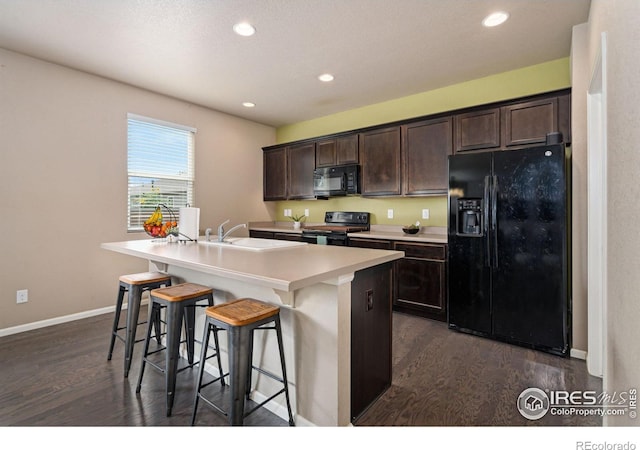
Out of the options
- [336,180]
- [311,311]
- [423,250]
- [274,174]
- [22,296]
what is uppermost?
[274,174]

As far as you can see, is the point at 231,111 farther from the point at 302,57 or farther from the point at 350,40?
the point at 350,40

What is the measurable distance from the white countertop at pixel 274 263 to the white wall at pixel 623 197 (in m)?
1.02

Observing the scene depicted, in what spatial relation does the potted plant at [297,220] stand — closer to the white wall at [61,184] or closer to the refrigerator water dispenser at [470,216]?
the white wall at [61,184]

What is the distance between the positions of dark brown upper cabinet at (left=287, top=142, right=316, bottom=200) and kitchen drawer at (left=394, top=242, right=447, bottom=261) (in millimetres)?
1825

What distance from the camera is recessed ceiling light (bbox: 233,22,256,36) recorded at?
2.50 m

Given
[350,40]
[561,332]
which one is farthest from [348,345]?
[350,40]

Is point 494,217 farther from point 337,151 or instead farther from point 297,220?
point 297,220

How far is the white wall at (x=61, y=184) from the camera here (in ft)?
9.78

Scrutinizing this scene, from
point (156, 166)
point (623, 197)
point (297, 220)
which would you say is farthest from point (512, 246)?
point (156, 166)

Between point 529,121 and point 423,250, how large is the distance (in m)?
1.58

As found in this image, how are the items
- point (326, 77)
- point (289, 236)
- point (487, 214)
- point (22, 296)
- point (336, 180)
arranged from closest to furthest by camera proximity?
point (487, 214), point (22, 296), point (326, 77), point (336, 180), point (289, 236)

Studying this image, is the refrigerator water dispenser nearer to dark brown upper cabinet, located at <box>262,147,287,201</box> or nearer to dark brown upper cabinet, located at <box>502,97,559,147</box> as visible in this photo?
dark brown upper cabinet, located at <box>502,97,559,147</box>

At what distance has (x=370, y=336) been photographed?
6.03 ft

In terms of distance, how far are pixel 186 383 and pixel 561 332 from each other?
9.53 feet
